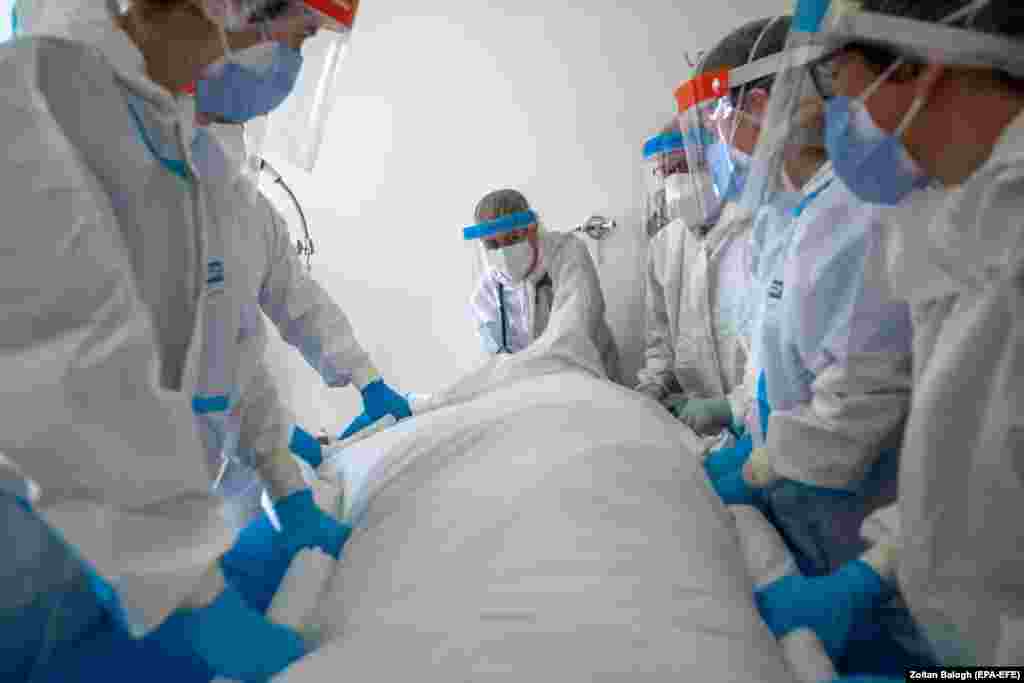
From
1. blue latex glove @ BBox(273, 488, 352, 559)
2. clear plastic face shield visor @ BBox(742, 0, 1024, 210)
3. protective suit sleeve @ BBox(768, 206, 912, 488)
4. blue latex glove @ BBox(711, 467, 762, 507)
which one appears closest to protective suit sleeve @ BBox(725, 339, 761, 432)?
blue latex glove @ BBox(711, 467, 762, 507)

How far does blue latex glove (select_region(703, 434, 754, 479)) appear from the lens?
3.89 feet

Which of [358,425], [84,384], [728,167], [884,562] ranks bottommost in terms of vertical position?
[358,425]

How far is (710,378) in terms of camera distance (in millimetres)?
1683

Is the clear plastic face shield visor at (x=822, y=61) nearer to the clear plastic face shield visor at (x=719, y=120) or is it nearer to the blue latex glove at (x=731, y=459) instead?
the clear plastic face shield visor at (x=719, y=120)

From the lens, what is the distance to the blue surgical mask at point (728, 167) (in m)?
1.05

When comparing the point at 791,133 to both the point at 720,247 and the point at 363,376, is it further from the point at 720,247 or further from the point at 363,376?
the point at 363,376

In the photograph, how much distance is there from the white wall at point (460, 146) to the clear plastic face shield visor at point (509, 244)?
393mm

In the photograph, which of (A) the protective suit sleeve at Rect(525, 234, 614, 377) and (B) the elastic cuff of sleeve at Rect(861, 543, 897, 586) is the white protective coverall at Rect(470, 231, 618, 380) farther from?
(B) the elastic cuff of sleeve at Rect(861, 543, 897, 586)

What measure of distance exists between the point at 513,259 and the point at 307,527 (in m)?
1.17

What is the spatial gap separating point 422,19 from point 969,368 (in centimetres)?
235

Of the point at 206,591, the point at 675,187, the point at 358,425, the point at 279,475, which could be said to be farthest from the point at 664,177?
the point at 206,591

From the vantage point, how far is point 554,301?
1.89m

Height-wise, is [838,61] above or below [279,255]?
above

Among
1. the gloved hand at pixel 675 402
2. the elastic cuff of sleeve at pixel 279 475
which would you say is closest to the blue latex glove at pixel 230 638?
the elastic cuff of sleeve at pixel 279 475
